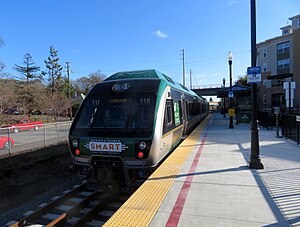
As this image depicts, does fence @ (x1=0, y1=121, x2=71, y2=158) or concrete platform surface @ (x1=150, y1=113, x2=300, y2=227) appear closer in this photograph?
concrete platform surface @ (x1=150, y1=113, x2=300, y2=227)

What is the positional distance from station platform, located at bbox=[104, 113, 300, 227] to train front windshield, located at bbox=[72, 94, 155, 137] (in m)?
1.23

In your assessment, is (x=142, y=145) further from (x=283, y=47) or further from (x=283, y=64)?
(x=283, y=47)

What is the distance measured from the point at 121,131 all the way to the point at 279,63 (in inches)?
1996

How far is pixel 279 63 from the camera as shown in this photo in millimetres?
48156

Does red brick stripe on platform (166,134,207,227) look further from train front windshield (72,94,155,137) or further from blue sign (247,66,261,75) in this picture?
blue sign (247,66,261,75)

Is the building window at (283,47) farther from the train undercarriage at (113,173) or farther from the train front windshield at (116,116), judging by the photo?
the train undercarriage at (113,173)

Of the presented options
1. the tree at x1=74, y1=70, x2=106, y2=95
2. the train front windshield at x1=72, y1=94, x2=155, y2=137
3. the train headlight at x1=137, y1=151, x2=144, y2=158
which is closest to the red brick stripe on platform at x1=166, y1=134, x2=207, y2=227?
the train headlight at x1=137, y1=151, x2=144, y2=158

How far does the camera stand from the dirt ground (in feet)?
22.7

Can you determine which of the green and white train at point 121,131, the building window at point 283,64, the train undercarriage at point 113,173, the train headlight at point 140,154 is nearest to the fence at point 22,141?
the green and white train at point 121,131

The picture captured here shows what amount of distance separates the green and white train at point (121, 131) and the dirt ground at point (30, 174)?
84.3 inches

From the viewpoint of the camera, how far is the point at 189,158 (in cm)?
761

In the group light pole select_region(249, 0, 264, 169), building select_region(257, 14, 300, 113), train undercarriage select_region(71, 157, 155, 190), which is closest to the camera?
train undercarriage select_region(71, 157, 155, 190)

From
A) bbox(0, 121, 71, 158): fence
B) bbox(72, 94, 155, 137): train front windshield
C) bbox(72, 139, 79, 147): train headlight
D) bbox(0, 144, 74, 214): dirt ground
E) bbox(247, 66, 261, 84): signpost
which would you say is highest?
bbox(247, 66, 261, 84): signpost

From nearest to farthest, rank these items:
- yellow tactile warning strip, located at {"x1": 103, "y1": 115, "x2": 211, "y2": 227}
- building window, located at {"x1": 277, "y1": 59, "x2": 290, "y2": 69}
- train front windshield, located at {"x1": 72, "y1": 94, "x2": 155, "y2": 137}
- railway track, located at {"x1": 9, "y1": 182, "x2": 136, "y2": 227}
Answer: yellow tactile warning strip, located at {"x1": 103, "y1": 115, "x2": 211, "y2": 227} < railway track, located at {"x1": 9, "y1": 182, "x2": 136, "y2": 227} < train front windshield, located at {"x1": 72, "y1": 94, "x2": 155, "y2": 137} < building window, located at {"x1": 277, "y1": 59, "x2": 290, "y2": 69}
